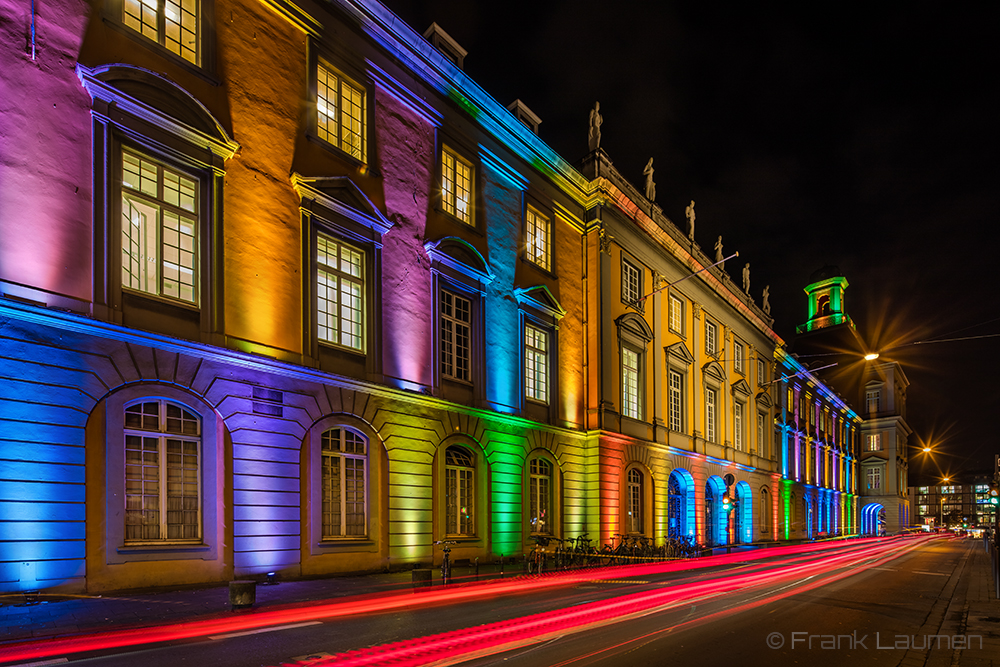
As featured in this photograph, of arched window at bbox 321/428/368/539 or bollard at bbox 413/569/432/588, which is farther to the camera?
arched window at bbox 321/428/368/539

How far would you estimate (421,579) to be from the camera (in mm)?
14273

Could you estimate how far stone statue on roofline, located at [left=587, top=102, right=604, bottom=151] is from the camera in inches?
1159

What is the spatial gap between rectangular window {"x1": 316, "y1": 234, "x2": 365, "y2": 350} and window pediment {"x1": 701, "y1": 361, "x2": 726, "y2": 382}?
25379 millimetres

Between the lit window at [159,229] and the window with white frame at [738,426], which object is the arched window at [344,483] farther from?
the window with white frame at [738,426]

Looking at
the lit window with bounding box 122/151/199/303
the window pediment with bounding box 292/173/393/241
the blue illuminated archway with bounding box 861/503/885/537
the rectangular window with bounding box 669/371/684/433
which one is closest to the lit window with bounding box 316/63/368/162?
the window pediment with bounding box 292/173/393/241

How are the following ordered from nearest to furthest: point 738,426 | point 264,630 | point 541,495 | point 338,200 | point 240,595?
point 264,630, point 240,595, point 338,200, point 541,495, point 738,426

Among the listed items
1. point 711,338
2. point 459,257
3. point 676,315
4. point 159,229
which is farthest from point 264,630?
point 711,338

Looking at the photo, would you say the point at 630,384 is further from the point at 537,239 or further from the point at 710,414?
the point at 710,414

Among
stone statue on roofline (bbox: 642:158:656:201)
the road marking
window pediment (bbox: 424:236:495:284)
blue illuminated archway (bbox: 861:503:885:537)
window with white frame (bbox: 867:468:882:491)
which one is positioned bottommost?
blue illuminated archway (bbox: 861:503:885:537)

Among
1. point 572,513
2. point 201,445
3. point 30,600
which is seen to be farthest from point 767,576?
point 30,600

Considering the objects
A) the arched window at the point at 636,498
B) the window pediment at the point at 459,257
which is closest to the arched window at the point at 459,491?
the window pediment at the point at 459,257

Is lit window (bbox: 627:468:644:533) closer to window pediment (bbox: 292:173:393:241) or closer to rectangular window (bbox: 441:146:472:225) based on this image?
rectangular window (bbox: 441:146:472:225)

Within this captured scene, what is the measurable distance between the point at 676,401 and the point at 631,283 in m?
7.55

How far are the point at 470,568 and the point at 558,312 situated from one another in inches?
415
